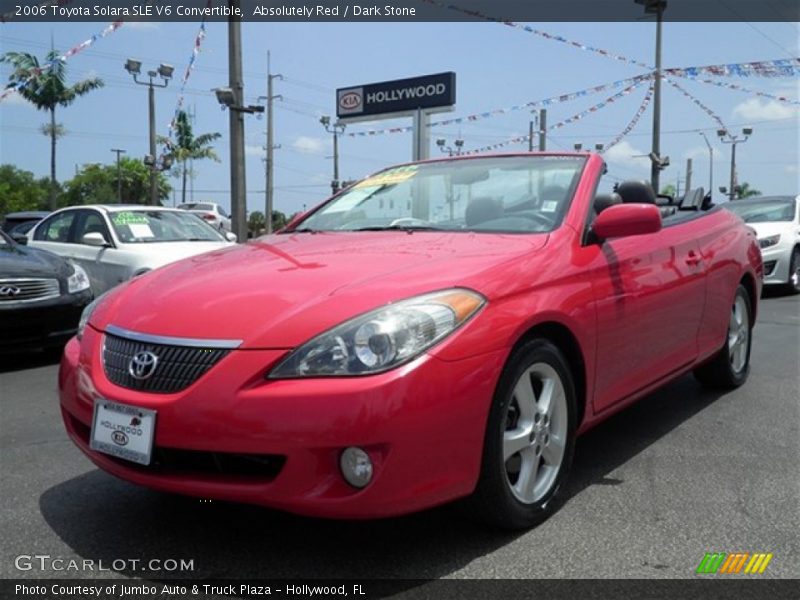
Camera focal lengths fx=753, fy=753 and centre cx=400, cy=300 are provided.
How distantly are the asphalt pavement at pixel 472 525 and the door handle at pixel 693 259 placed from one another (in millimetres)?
869

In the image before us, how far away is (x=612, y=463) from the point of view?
11.0 ft

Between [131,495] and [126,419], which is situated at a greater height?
[126,419]

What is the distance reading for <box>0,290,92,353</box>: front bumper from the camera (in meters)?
5.77

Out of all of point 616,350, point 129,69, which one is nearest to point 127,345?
point 616,350

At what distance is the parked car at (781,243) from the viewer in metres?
10.1

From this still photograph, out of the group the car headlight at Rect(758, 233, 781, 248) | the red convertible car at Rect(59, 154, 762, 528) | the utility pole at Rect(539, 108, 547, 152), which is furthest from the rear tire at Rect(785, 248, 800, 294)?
the utility pole at Rect(539, 108, 547, 152)

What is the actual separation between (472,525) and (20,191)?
69.7 m

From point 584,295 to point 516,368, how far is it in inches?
22.5

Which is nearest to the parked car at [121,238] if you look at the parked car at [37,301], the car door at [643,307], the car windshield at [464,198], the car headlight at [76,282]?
the car headlight at [76,282]

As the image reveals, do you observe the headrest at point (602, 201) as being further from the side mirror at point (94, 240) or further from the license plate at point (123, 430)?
the side mirror at point (94, 240)

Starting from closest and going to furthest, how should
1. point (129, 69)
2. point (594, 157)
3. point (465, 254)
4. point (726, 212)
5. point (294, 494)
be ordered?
point (294, 494) → point (465, 254) → point (594, 157) → point (726, 212) → point (129, 69)

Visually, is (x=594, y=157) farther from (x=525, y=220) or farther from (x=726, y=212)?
(x=726, y=212)

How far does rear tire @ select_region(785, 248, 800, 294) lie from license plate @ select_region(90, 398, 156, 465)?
9.89m

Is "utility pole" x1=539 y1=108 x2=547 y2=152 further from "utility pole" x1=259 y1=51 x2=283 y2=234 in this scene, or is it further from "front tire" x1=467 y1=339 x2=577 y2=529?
"front tire" x1=467 y1=339 x2=577 y2=529
